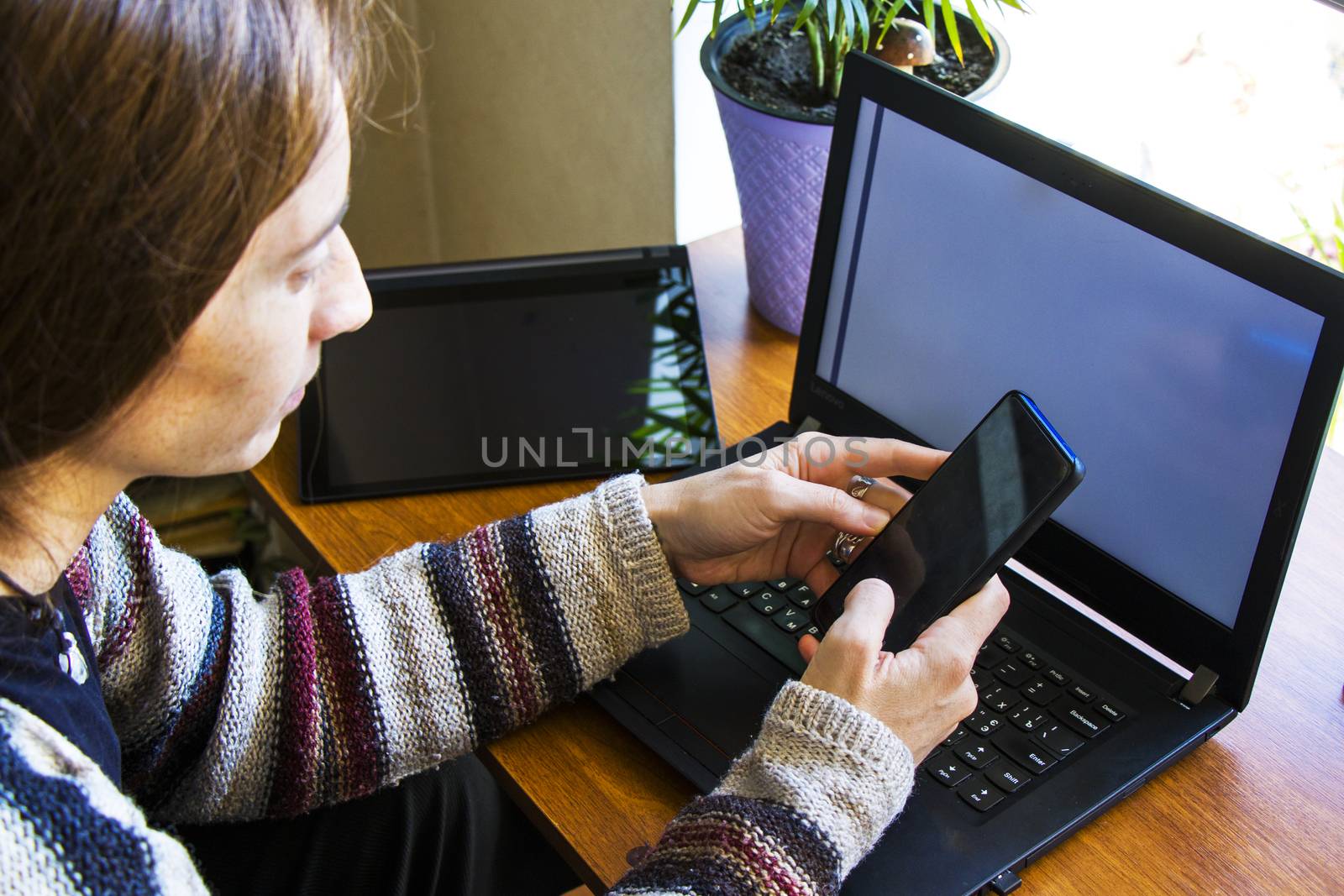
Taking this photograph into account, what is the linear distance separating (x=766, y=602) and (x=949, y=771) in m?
0.17

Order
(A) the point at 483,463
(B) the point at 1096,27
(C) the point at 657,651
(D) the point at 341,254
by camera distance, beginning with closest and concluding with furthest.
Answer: (D) the point at 341,254 → (C) the point at 657,651 → (A) the point at 483,463 → (B) the point at 1096,27

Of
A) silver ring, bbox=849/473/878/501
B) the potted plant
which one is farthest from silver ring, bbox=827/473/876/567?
the potted plant

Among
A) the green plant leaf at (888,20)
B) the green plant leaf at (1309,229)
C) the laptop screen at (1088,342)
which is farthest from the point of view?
the green plant leaf at (1309,229)

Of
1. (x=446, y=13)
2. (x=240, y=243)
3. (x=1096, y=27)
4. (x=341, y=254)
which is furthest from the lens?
(x=446, y=13)

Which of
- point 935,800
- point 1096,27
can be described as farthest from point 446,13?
point 935,800

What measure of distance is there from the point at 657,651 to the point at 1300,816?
36 centimetres

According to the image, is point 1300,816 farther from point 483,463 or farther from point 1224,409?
point 483,463

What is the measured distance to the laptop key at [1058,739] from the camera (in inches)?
26.4

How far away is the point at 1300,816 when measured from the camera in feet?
2.19

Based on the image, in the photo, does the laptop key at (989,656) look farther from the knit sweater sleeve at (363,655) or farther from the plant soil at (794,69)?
the plant soil at (794,69)

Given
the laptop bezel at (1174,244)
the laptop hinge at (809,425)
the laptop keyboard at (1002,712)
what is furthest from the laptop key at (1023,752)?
the laptop hinge at (809,425)

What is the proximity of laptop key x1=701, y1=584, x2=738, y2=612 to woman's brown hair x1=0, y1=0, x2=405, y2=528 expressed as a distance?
39 centimetres

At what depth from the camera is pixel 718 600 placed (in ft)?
2.56

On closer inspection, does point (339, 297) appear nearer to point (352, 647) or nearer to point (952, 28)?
point (352, 647)
